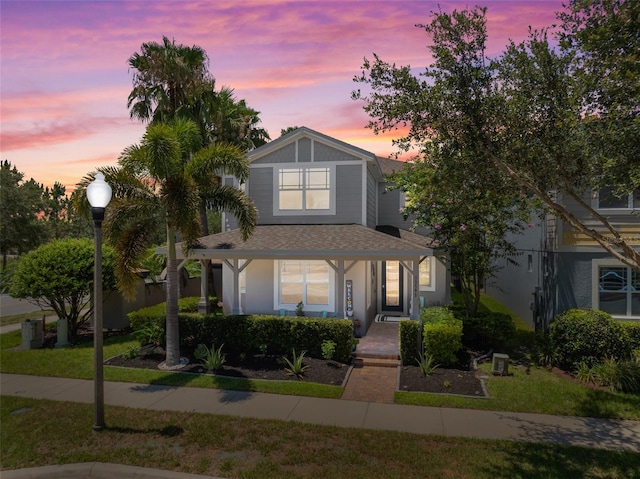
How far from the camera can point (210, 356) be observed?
11.4 m

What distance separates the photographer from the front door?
17.9m

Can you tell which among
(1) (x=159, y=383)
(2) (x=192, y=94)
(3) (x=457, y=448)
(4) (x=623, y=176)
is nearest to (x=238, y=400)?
(1) (x=159, y=383)

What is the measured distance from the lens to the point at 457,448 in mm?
6938

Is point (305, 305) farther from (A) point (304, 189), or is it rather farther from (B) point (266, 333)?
(A) point (304, 189)

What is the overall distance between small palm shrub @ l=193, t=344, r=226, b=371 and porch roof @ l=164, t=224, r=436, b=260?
9.72 ft

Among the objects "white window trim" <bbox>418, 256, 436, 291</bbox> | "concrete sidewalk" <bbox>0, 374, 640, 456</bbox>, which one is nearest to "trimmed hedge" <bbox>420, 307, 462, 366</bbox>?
"concrete sidewalk" <bbox>0, 374, 640, 456</bbox>

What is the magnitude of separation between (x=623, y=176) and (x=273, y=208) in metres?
11.9

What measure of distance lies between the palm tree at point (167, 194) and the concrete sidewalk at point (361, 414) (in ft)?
7.48

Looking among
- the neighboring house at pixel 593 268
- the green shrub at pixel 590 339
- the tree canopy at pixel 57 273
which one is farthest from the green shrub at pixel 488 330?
the tree canopy at pixel 57 273

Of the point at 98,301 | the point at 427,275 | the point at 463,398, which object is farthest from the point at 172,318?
the point at 427,275

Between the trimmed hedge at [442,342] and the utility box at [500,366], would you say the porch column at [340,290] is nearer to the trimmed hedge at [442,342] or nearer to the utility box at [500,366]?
the trimmed hedge at [442,342]

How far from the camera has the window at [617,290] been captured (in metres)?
12.4

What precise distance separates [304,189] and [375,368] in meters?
7.80

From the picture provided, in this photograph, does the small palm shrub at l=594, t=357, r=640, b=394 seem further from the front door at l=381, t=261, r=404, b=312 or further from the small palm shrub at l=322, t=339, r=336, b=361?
the front door at l=381, t=261, r=404, b=312
